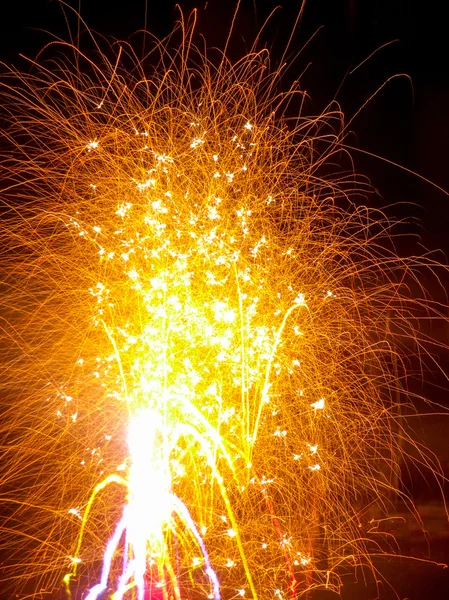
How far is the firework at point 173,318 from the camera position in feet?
12.4

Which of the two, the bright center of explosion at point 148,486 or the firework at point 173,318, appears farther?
the firework at point 173,318

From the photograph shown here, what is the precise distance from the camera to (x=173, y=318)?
12.5 feet

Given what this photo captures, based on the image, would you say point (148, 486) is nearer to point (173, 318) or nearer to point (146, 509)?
point (146, 509)

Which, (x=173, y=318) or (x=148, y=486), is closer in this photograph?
(x=148, y=486)

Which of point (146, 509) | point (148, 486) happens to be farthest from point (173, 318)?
point (146, 509)

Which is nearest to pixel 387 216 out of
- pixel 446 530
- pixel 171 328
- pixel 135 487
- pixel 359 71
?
pixel 359 71

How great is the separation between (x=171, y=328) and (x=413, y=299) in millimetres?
1494

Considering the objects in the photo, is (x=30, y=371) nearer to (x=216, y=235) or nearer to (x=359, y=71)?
(x=216, y=235)

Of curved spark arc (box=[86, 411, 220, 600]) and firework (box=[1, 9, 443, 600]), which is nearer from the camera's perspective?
curved spark arc (box=[86, 411, 220, 600])

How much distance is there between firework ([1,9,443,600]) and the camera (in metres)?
3.77

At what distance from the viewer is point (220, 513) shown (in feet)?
12.5

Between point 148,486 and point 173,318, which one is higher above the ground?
point 173,318

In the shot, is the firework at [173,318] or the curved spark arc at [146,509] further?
the firework at [173,318]

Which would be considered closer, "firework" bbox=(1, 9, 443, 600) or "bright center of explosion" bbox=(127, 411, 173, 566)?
"bright center of explosion" bbox=(127, 411, 173, 566)
